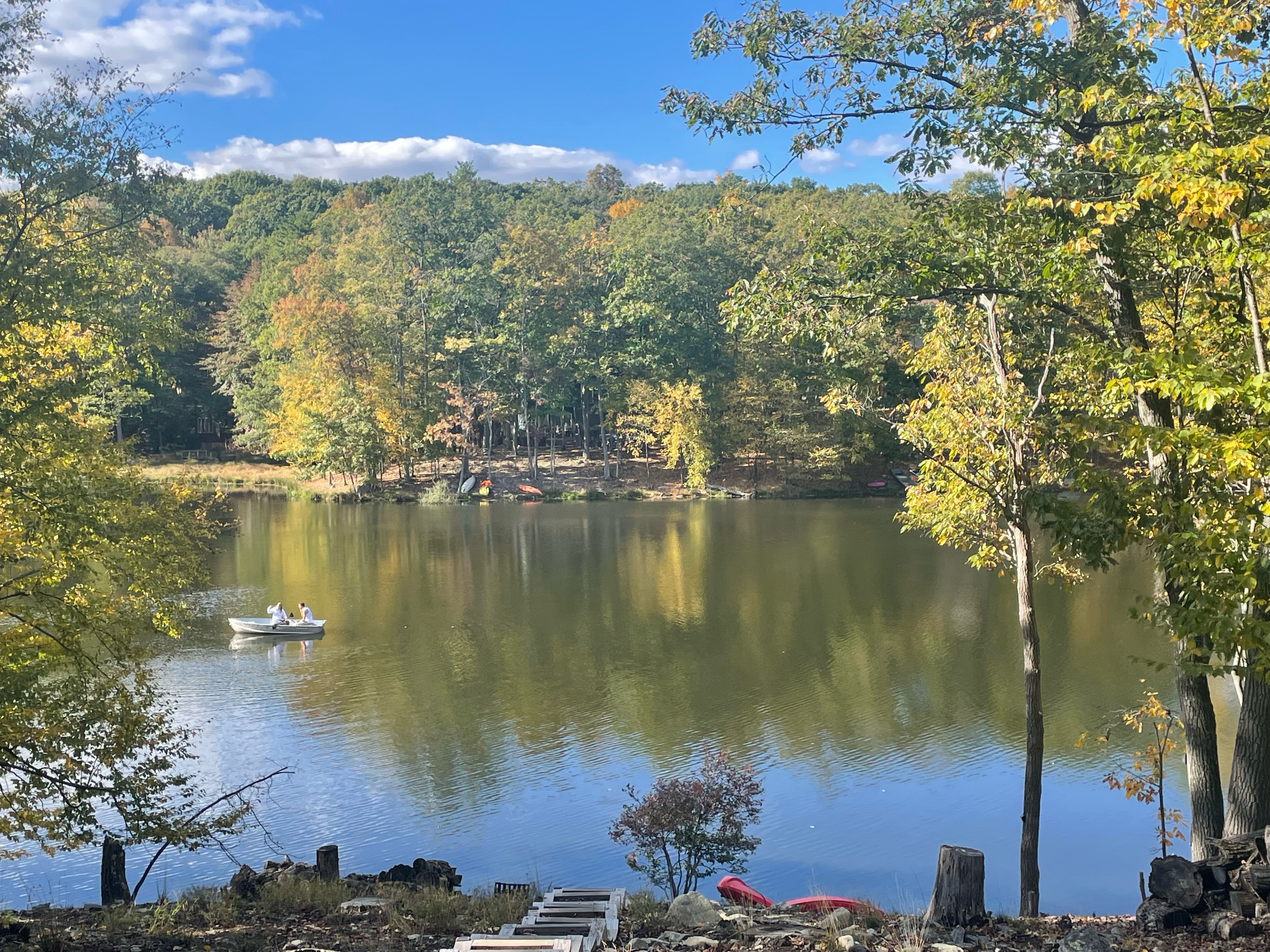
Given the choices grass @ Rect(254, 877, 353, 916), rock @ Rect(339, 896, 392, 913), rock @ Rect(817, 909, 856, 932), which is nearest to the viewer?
rock @ Rect(817, 909, 856, 932)

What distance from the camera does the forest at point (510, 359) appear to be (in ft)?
190

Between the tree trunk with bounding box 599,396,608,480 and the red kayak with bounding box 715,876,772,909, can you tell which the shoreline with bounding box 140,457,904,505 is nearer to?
the tree trunk with bounding box 599,396,608,480

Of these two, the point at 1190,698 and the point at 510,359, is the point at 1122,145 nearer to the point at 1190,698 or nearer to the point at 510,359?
the point at 1190,698

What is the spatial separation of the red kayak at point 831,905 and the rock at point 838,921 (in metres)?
0.38

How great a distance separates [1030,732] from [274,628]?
18.6 m

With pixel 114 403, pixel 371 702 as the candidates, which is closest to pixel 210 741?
pixel 371 702

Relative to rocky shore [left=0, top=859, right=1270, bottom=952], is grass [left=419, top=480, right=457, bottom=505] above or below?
above

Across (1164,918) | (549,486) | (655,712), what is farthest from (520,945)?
(549,486)

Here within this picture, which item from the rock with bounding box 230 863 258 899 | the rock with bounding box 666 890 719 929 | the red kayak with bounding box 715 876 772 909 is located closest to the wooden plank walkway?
the rock with bounding box 666 890 719 929

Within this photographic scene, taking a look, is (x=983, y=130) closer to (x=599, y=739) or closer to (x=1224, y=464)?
(x=1224, y=464)

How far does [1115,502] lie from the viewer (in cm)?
823

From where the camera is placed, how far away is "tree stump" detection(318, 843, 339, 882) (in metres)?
10.2

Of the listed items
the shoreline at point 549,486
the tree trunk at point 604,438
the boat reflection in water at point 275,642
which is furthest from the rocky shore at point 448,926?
the tree trunk at point 604,438

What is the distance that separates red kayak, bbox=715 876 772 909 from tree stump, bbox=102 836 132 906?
582cm
